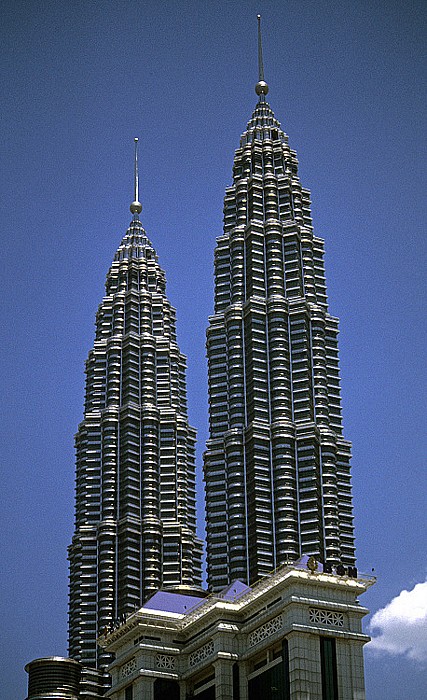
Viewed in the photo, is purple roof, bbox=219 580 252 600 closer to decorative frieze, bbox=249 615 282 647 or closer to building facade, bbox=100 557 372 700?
building facade, bbox=100 557 372 700

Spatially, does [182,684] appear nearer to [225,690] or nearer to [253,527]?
[225,690]

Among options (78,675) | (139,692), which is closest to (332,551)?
(78,675)

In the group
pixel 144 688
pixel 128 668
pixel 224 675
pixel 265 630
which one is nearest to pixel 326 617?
pixel 265 630

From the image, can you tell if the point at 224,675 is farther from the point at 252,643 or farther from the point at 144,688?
the point at 144,688

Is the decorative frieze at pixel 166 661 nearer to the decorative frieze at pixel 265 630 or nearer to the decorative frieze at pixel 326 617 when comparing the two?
the decorative frieze at pixel 265 630

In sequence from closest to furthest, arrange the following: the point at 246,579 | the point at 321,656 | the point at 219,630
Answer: the point at 321,656, the point at 219,630, the point at 246,579

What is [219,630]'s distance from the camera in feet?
470

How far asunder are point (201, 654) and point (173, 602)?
42.6ft

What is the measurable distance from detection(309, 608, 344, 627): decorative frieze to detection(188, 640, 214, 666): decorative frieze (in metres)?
15.1

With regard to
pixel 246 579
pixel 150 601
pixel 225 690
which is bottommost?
pixel 225 690

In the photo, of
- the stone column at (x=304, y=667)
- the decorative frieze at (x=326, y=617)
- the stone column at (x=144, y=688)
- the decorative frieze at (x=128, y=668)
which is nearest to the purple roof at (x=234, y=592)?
the stone column at (x=144, y=688)

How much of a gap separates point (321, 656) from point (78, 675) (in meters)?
72.4

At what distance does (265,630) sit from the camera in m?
140

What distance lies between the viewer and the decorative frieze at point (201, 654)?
14575 cm
